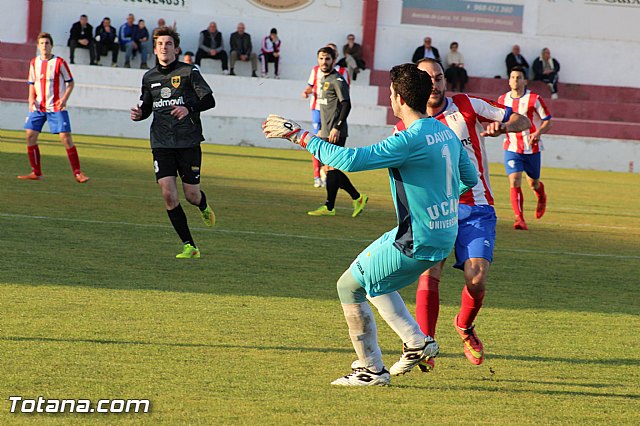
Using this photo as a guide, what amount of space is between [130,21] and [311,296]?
90.1ft

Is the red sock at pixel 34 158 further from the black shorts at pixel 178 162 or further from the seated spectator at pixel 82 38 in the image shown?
the seated spectator at pixel 82 38

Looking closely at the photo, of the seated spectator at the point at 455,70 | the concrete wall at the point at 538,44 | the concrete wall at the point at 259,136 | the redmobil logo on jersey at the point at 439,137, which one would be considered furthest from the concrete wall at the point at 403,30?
the redmobil logo on jersey at the point at 439,137

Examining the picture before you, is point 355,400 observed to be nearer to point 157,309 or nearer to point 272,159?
point 157,309

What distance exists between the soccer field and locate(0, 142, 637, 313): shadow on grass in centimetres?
4

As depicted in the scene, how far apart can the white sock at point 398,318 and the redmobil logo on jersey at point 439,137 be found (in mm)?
892

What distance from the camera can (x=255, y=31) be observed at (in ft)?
121

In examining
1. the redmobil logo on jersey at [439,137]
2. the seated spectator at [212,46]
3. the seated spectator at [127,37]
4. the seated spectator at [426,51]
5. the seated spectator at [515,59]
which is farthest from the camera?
the seated spectator at [515,59]

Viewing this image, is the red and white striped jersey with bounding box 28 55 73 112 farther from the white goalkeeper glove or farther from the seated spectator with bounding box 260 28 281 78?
the seated spectator with bounding box 260 28 281 78

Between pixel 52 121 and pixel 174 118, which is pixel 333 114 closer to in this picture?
pixel 52 121

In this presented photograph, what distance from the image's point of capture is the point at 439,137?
5430 mm

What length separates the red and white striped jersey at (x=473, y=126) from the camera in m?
6.55

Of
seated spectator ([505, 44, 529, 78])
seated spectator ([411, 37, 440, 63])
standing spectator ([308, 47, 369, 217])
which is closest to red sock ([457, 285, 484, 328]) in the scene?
standing spectator ([308, 47, 369, 217])

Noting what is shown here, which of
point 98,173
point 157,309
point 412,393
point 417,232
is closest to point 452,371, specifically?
point 412,393

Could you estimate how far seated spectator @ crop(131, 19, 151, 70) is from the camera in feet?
112
